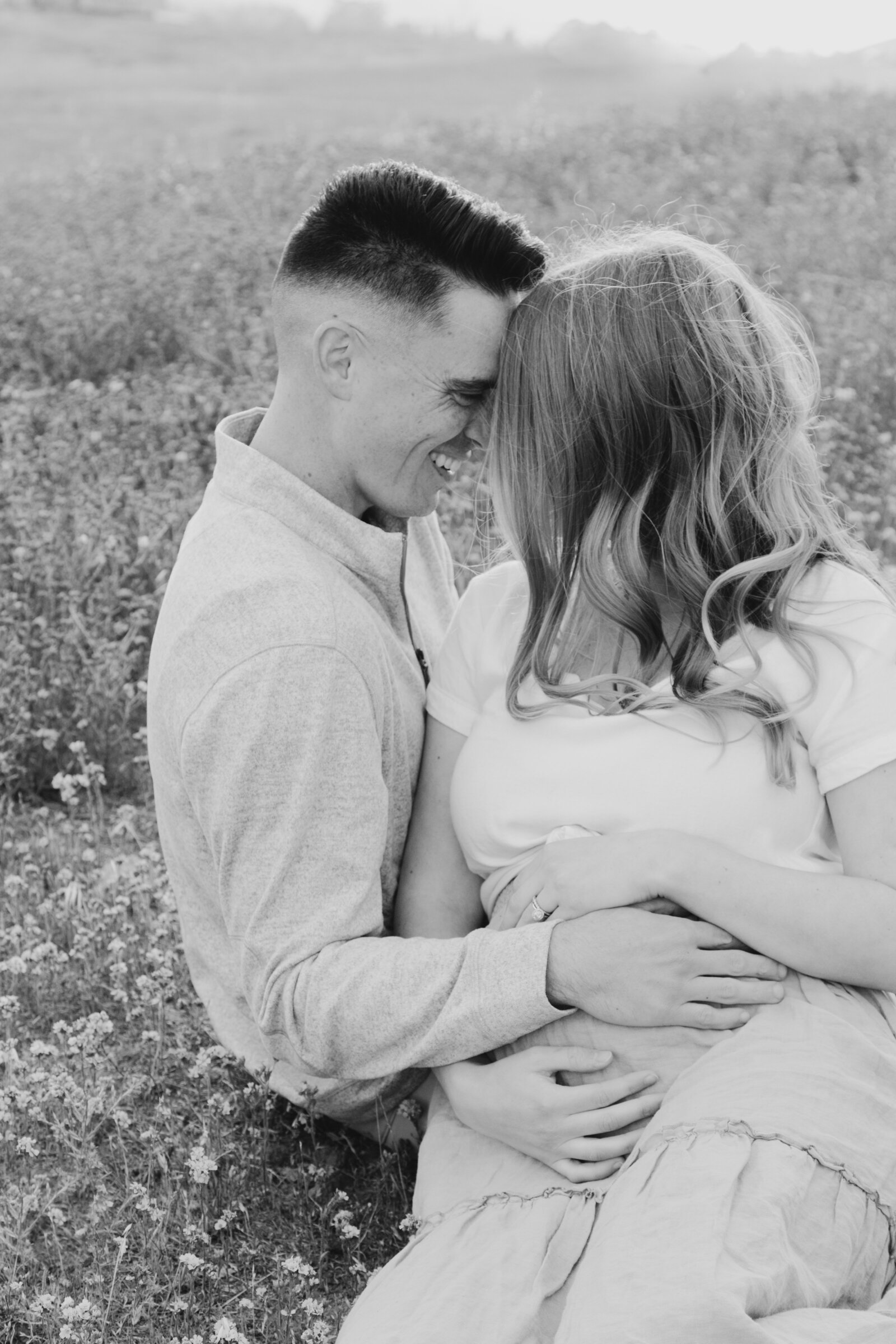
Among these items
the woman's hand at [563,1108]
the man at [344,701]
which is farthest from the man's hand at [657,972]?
the woman's hand at [563,1108]

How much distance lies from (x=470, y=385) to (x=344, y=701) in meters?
0.73

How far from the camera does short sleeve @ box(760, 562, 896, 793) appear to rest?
8.33 feet

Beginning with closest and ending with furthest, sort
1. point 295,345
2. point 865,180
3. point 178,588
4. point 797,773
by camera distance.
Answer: point 797,773 < point 178,588 < point 295,345 < point 865,180

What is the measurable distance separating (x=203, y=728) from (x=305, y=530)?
0.50 m

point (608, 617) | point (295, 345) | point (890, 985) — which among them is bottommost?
point (890, 985)

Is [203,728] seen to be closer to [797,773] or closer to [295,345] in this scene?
[295,345]

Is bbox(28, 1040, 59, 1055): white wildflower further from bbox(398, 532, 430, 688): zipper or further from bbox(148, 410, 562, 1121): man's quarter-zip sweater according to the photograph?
bbox(398, 532, 430, 688): zipper

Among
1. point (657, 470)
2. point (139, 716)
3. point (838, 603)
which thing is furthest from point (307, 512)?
point (139, 716)

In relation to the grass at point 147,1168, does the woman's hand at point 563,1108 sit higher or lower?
higher

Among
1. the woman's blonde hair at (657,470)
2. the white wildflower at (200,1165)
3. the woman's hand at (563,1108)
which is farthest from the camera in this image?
the white wildflower at (200,1165)

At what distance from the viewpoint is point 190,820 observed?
291 centimetres

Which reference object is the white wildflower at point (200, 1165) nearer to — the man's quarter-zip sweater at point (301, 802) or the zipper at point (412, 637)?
the man's quarter-zip sweater at point (301, 802)

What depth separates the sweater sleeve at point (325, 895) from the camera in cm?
260

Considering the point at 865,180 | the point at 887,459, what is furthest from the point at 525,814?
the point at 865,180
